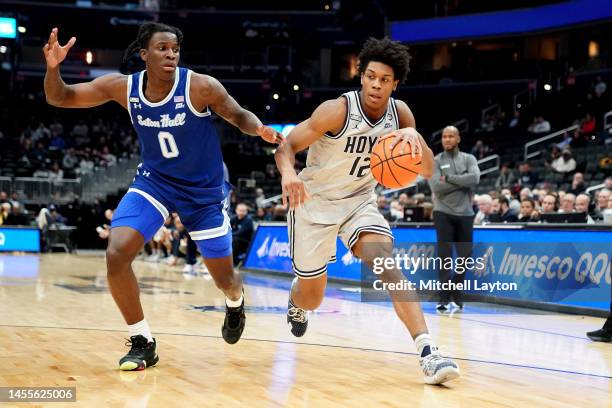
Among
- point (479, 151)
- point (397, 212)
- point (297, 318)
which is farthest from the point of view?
point (479, 151)

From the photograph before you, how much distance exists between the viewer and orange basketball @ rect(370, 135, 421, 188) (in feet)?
16.5

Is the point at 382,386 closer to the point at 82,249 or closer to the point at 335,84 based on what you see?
the point at 82,249

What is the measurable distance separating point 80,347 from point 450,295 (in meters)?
4.95

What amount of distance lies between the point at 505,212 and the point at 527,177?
279 inches

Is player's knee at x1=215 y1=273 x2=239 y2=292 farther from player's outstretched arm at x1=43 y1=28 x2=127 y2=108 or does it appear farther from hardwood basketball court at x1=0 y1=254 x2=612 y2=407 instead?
player's outstretched arm at x1=43 y1=28 x2=127 y2=108

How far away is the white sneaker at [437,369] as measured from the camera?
15.5 feet

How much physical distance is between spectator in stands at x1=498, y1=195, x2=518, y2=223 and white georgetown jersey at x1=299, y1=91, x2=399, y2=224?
6712 mm

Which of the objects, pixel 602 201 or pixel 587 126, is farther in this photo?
pixel 587 126

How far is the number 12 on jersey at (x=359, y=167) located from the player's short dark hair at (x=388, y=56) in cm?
56

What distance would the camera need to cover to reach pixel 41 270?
599 inches

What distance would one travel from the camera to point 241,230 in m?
15.9

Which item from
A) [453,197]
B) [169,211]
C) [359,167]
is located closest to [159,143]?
[169,211]

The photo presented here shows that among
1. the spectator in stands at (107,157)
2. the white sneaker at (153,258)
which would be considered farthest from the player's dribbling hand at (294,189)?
the spectator in stands at (107,157)

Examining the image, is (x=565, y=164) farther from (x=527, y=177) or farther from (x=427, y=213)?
(x=427, y=213)
